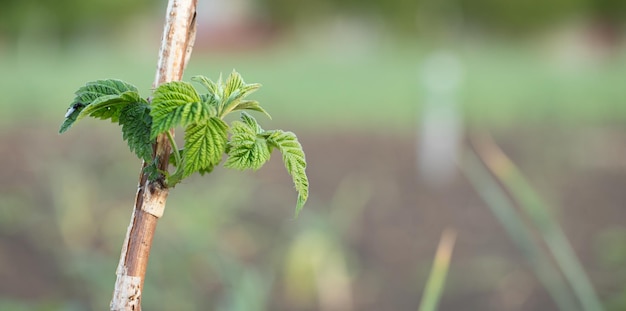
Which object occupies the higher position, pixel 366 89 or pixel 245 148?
pixel 366 89

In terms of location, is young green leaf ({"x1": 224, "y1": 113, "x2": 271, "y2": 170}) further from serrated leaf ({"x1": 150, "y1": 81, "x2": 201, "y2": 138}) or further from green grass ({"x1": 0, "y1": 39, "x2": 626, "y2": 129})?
green grass ({"x1": 0, "y1": 39, "x2": 626, "y2": 129})

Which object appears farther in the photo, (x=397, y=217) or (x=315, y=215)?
(x=397, y=217)

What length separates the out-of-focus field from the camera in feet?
8.26

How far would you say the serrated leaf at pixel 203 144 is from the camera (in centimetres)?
55

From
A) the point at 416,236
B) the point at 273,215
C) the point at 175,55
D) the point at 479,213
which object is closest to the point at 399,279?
the point at 416,236

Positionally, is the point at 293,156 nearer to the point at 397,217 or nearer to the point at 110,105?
the point at 110,105

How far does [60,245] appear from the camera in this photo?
2.91m

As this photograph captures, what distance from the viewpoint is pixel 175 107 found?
53cm

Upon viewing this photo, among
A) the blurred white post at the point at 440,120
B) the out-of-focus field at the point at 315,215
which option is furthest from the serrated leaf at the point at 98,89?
the blurred white post at the point at 440,120

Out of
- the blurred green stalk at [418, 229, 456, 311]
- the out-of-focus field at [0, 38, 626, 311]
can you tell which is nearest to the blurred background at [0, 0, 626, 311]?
the out-of-focus field at [0, 38, 626, 311]

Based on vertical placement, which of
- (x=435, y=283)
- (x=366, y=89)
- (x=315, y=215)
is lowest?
(x=315, y=215)

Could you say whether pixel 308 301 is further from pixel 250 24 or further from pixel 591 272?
pixel 250 24

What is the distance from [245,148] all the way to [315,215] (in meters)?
2.01

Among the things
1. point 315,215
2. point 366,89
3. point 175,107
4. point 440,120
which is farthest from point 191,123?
point 366,89
